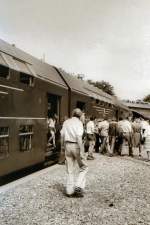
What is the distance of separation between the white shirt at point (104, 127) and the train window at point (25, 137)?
8.41 meters

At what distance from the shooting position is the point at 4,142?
1017cm

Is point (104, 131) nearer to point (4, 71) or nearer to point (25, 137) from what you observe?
point (25, 137)

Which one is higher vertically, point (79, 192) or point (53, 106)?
point (53, 106)

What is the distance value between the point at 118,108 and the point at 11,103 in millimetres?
24575

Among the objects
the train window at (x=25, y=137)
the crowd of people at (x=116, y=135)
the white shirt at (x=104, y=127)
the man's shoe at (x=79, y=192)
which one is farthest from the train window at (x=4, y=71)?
the white shirt at (x=104, y=127)

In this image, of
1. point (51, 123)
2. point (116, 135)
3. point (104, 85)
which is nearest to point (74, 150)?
point (51, 123)

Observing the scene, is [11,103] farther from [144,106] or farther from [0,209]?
[144,106]

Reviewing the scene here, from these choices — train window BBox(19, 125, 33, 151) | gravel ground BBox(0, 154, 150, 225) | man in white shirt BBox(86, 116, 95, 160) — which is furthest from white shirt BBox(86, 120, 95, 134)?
train window BBox(19, 125, 33, 151)

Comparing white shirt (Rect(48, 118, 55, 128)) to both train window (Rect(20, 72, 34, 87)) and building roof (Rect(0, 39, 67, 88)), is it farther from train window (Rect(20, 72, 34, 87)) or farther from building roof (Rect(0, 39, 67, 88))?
train window (Rect(20, 72, 34, 87))

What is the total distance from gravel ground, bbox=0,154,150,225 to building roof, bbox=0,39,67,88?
2.87 m

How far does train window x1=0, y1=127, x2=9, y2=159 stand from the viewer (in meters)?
9.98

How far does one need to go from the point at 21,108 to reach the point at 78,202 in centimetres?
340

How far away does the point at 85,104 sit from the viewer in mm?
20344

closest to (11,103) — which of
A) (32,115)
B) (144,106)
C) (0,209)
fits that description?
(32,115)
